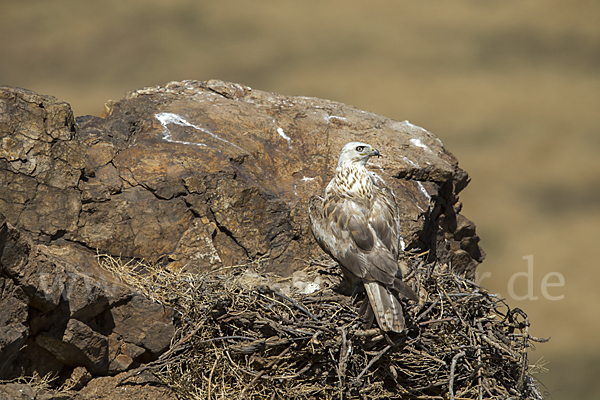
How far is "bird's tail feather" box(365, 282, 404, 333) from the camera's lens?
4223 mm

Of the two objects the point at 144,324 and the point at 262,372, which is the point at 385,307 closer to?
the point at 262,372

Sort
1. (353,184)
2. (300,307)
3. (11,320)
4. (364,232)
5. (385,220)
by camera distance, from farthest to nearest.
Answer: (353,184) → (385,220) → (364,232) → (300,307) → (11,320)

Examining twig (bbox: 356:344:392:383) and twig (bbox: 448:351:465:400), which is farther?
twig (bbox: 448:351:465:400)

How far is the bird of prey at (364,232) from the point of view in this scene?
14.3ft

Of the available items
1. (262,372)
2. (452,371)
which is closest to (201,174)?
(262,372)


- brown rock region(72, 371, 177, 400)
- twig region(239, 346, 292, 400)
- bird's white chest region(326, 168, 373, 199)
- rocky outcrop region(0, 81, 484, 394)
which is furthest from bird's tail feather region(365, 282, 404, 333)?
brown rock region(72, 371, 177, 400)

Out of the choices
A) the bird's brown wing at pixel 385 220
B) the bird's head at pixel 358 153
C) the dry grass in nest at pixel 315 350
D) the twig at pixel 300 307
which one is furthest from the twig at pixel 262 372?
the bird's head at pixel 358 153

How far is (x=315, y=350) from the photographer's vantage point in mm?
4434

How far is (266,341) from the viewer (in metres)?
4.46

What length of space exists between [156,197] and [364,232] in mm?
1985

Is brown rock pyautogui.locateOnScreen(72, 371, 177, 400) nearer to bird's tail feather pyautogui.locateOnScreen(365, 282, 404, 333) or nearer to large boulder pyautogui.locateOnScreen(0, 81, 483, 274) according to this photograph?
large boulder pyautogui.locateOnScreen(0, 81, 483, 274)

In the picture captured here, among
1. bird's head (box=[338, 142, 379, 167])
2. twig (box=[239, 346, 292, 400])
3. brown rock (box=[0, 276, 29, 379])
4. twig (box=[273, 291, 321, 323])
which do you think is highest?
bird's head (box=[338, 142, 379, 167])

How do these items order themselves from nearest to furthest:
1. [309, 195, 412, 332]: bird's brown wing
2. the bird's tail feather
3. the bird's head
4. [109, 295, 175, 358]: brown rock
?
the bird's tail feather → [309, 195, 412, 332]: bird's brown wing → [109, 295, 175, 358]: brown rock → the bird's head

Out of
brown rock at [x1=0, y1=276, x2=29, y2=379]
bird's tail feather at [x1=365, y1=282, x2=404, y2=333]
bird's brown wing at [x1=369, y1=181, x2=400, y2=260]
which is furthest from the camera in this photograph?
bird's brown wing at [x1=369, y1=181, x2=400, y2=260]
